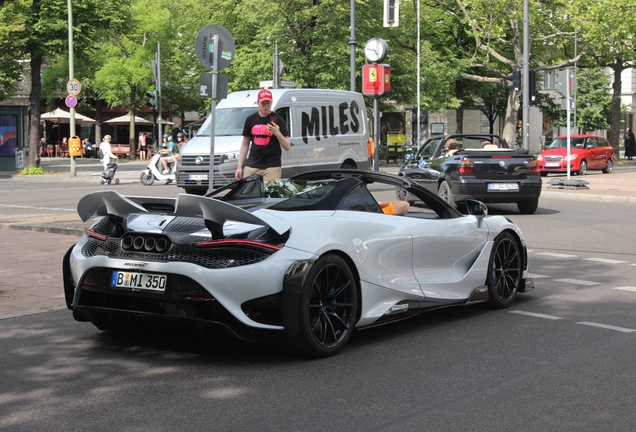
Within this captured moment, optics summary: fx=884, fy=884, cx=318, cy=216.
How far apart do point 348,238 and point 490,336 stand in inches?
53.4

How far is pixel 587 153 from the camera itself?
3581 centimetres

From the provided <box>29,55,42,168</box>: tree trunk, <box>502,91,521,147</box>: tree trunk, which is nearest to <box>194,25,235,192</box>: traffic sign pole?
<box>29,55,42,168</box>: tree trunk

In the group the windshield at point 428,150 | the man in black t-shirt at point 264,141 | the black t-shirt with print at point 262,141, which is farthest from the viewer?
the windshield at point 428,150

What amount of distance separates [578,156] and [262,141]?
2642cm

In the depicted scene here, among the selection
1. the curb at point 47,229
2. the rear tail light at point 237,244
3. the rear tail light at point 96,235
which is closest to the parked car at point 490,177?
the curb at point 47,229

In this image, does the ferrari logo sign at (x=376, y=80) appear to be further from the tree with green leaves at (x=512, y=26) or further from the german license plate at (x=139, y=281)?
the tree with green leaves at (x=512, y=26)

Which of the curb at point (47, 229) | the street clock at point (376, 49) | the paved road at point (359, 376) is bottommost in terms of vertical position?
the paved road at point (359, 376)

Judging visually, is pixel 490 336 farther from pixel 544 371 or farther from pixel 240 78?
pixel 240 78

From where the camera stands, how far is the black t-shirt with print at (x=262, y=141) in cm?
1116

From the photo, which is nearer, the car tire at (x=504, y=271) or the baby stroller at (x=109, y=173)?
the car tire at (x=504, y=271)

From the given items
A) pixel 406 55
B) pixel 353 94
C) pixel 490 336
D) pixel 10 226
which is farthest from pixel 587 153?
pixel 490 336

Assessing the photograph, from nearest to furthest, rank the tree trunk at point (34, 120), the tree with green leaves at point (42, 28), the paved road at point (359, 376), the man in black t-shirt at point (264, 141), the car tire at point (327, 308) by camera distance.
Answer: the paved road at point (359, 376) < the car tire at point (327, 308) < the man in black t-shirt at point (264, 141) < the tree with green leaves at point (42, 28) < the tree trunk at point (34, 120)

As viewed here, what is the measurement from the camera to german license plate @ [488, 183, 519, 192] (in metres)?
16.4

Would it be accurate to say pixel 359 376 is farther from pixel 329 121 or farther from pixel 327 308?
pixel 329 121
